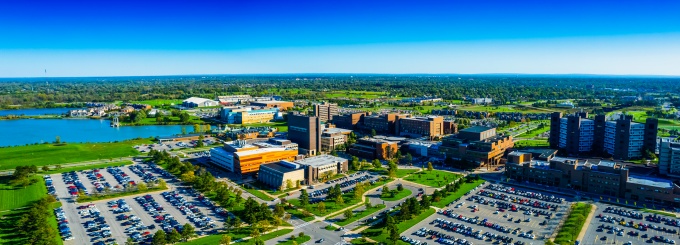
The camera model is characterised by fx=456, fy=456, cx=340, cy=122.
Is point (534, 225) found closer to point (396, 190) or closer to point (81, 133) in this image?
point (396, 190)

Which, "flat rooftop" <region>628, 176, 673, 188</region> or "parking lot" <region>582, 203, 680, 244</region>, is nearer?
"parking lot" <region>582, 203, 680, 244</region>

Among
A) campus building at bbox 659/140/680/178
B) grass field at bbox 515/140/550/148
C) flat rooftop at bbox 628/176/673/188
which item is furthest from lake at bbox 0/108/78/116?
campus building at bbox 659/140/680/178

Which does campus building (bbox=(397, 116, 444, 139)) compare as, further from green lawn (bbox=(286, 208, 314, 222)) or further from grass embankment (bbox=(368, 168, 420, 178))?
green lawn (bbox=(286, 208, 314, 222))

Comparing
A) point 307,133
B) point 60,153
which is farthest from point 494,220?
point 60,153

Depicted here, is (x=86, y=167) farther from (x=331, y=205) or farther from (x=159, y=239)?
(x=331, y=205)

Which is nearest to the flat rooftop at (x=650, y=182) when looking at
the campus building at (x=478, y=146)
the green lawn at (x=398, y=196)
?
the campus building at (x=478, y=146)

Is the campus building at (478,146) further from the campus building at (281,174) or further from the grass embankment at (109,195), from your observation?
the grass embankment at (109,195)
